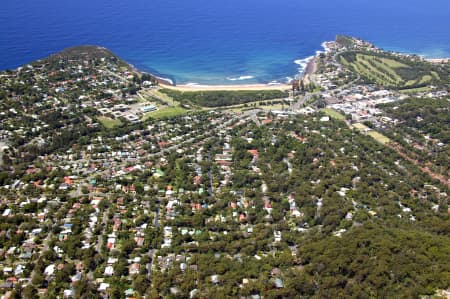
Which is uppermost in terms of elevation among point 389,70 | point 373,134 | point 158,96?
point 389,70

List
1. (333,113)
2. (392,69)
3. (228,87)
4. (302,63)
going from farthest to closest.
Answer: (302,63), (392,69), (228,87), (333,113)

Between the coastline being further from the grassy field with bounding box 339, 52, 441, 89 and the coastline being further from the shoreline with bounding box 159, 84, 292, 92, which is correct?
the grassy field with bounding box 339, 52, 441, 89

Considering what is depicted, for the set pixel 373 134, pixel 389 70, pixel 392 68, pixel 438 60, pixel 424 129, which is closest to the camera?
pixel 373 134

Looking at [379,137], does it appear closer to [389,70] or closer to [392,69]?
[389,70]

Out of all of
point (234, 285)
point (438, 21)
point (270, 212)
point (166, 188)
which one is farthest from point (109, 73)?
point (438, 21)

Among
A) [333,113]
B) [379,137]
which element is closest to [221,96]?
[333,113]

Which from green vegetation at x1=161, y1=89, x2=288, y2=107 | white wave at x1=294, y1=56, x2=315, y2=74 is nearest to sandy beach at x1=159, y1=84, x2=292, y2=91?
green vegetation at x1=161, y1=89, x2=288, y2=107

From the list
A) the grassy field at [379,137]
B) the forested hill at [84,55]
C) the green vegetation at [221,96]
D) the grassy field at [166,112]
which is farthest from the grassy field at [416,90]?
the forested hill at [84,55]

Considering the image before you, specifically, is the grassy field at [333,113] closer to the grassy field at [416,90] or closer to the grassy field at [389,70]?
the grassy field at [416,90]
